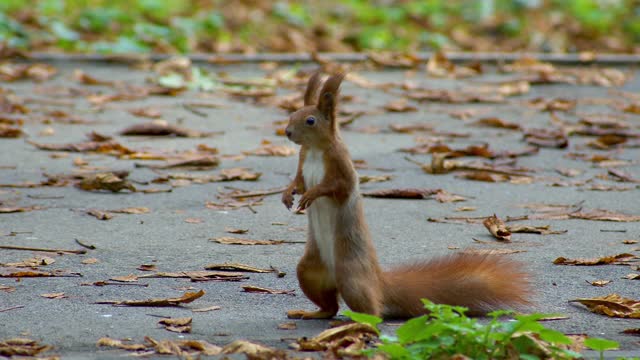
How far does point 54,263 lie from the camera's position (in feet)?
12.9

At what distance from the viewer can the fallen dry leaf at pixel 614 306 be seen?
336 centimetres

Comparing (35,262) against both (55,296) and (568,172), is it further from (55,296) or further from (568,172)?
(568,172)

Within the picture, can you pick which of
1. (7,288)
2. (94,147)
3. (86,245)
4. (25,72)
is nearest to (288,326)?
(7,288)

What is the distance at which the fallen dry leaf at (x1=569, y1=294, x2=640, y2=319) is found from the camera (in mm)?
3361

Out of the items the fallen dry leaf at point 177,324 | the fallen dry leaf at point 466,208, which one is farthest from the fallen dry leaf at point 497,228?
the fallen dry leaf at point 177,324

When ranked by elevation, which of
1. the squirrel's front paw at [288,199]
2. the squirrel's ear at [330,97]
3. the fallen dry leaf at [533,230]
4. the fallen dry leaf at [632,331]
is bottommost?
the fallen dry leaf at [632,331]

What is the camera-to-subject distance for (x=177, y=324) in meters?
3.15

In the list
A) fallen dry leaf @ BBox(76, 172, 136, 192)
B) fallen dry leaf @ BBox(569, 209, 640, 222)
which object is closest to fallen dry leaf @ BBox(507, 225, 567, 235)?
fallen dry leaf @ BBox(569, 209, 640, 222)

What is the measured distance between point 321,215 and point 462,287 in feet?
1.55

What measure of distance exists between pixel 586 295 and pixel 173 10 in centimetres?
892

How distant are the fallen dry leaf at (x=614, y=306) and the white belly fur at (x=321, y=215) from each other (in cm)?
81

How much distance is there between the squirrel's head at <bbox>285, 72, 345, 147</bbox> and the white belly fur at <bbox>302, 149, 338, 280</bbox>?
0.18 ft

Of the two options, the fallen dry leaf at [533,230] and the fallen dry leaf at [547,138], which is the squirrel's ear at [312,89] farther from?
the fallen dry leaf at [547,138]

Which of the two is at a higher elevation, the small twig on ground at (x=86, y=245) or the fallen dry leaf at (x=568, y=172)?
the fallen dry leaf at (x=568, y=172)
